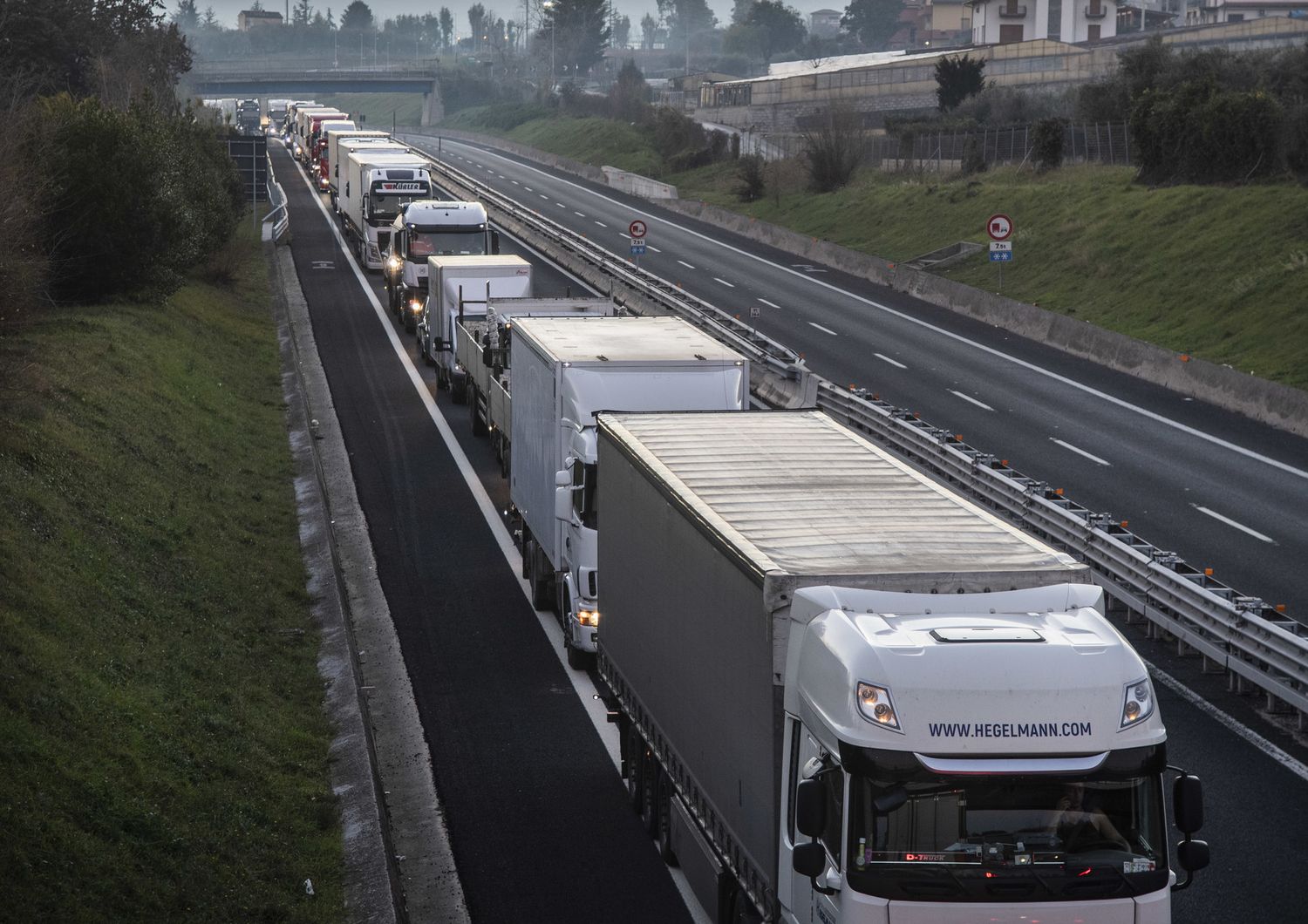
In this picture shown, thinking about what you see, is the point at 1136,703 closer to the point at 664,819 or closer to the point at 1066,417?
the point at 664,819

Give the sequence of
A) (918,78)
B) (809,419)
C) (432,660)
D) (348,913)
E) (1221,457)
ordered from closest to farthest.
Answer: (348,913)
(809,419)
(432,660)
(1221,457)
(918,78)

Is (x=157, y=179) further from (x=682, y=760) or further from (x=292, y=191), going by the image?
(x=292, y=191)

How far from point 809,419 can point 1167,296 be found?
3183 cm

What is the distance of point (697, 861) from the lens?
38.3 ft

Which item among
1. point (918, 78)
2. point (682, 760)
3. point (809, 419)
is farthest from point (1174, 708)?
point (918, 78)

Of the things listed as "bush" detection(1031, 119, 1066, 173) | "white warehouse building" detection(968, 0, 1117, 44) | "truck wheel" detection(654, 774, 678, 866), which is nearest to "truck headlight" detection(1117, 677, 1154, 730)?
"truck wheel" detection(654, 774, 678, 866)

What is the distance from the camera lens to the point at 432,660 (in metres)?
19.0

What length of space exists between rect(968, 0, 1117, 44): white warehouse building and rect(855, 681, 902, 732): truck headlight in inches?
5126

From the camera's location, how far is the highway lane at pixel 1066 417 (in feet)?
78.6

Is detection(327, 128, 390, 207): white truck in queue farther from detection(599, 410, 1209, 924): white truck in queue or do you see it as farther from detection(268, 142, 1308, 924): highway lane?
detection(599, 410, 1209, 924): white truck in queue

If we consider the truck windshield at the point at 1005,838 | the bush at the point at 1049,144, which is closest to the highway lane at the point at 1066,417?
the bush at the point at 1049,144

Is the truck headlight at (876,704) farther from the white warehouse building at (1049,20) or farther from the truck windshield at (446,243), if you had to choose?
the white warehouse building at (1049,20)

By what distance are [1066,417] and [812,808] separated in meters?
26.0

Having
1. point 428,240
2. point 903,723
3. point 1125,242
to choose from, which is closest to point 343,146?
point 428,240
